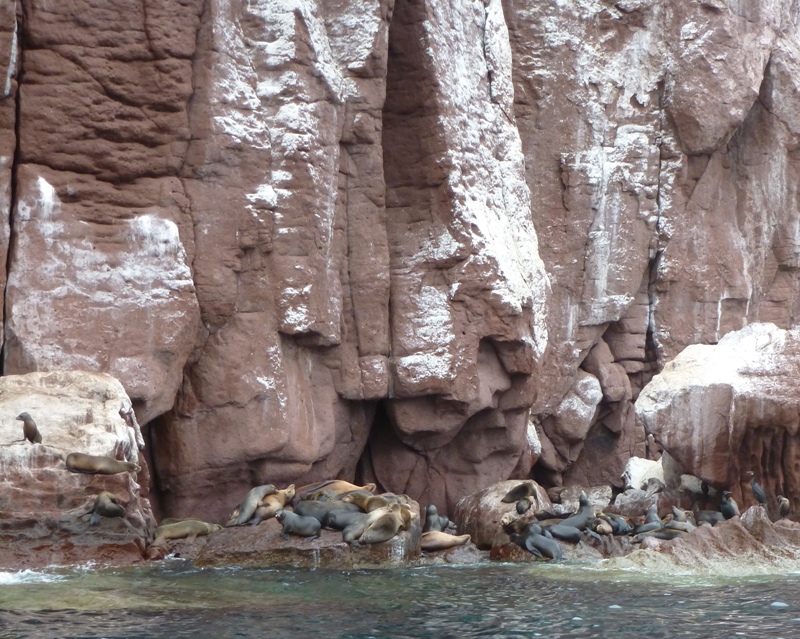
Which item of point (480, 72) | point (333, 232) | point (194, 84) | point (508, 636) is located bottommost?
point (508, 636)

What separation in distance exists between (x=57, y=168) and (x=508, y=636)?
7.99 meters

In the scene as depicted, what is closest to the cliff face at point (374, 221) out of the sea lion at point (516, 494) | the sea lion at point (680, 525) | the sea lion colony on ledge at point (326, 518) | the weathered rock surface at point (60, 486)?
the sea lion colony on ledge at point (326, 518)

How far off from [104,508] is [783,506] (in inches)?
359

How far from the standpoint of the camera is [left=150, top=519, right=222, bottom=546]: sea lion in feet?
40.9

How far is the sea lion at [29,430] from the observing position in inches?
416

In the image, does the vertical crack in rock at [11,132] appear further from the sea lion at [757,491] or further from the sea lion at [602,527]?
the sea lion at [757,491]

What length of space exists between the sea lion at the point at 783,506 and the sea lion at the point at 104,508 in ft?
29.4

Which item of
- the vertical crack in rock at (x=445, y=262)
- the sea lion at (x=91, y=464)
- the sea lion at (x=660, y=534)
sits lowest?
the sea lion at (x=660, y=534)

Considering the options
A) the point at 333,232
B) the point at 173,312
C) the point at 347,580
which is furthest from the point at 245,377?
the point at 347,580

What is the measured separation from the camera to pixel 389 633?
25.8ft

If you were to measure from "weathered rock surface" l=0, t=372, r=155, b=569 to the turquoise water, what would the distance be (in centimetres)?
34

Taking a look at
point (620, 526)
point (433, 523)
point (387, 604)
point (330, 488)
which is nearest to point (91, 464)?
point (387, 604)

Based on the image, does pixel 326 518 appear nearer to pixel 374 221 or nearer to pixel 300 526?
pixel 300 526

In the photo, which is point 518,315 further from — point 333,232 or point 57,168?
point 57,168
